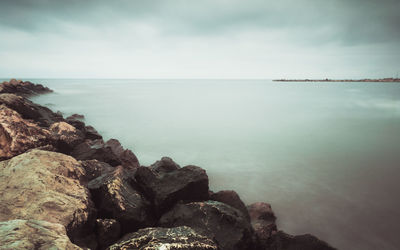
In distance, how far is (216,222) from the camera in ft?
9.44

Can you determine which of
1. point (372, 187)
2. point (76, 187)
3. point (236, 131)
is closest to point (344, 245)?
point (372, 187)

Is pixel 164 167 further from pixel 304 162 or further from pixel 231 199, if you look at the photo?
pixel 304 162

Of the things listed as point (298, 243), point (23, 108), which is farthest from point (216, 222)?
point (23, 108)

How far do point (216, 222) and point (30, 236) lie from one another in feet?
6.77

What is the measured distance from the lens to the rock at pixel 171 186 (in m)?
3.33

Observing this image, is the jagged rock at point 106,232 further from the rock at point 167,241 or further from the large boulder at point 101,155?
the large boulder at point 101,155

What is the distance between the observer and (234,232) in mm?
2795

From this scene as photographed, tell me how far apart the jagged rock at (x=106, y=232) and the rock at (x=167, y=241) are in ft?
1.97

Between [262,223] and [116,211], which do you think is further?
[262,223]

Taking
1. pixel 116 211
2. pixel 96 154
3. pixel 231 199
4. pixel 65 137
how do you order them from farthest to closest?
pixel 65 137, pixel 96 154, pixel 231 199, pixel 116 211

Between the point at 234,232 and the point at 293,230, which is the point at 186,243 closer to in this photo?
the point at 234,232

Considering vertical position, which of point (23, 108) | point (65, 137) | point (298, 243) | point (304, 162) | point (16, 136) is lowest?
point (304, 162)

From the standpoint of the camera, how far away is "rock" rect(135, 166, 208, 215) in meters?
3.33

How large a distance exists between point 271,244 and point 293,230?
116 centimetres
